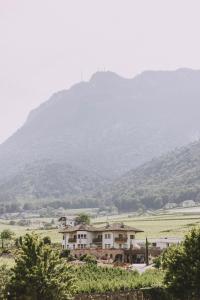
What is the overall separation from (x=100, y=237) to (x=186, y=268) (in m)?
80.0

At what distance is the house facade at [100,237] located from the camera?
462 feet

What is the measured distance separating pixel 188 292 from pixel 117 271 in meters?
27.6

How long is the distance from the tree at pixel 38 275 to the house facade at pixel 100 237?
79887 mm

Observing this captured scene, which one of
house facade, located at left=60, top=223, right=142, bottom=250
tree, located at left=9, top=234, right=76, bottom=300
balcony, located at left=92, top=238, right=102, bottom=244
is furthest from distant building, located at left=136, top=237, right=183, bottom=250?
tree, located at left=9, top=234, right=76, bottom=300

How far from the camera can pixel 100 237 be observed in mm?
145000

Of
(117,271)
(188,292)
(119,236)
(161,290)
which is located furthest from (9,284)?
(119,236)

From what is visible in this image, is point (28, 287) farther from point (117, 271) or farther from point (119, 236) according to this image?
point (119, 236)

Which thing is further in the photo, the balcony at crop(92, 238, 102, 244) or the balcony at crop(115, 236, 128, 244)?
the balcony at crop(92, 238, 102, 244)

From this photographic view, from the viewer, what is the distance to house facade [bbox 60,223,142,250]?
14075cm

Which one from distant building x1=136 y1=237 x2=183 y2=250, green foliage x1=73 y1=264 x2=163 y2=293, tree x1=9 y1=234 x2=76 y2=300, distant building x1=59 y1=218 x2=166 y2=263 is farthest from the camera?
distant building x1=136 y1=237 x2=183 y2=250

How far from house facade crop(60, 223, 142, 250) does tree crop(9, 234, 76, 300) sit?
79887 mm

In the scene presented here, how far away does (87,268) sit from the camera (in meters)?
96.2

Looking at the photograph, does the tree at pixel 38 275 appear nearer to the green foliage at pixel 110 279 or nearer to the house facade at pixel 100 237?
the green foliage at pixel 110 279

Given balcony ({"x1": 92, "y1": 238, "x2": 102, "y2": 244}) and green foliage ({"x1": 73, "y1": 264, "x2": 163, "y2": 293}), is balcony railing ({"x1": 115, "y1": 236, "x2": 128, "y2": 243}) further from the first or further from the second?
green foliage ({"x1": 73, "y1": 264, "x2": 163, "y2": 293})
